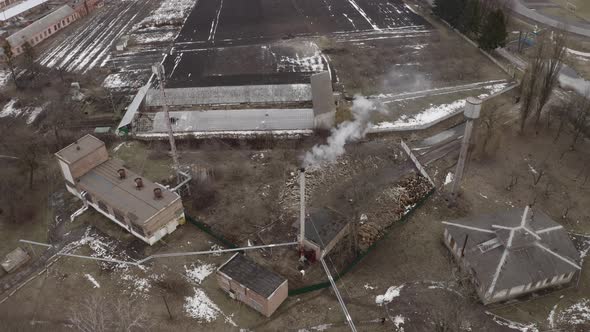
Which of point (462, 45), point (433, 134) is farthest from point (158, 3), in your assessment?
point (433, 134)

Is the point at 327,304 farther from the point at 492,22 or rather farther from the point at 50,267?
the point at 492,22

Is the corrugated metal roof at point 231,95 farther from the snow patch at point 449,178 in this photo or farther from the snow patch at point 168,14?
the snow patch at point 168,14

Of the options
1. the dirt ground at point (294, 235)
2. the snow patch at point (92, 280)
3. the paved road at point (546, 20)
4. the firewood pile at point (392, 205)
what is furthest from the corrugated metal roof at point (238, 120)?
the paved road at point (546, 20)

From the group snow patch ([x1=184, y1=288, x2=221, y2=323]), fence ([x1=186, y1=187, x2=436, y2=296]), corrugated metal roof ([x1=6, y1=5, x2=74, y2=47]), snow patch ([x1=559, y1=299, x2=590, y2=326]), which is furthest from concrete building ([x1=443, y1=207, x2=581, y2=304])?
corrugated metal roof ([x1=6, y1=5, x2=74, y2=47])

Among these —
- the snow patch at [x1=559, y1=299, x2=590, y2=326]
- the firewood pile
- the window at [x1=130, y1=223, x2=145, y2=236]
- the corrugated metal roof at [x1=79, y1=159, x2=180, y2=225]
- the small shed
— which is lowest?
the snow patch at [x1=559, y1=299, x2=590, y2=326]

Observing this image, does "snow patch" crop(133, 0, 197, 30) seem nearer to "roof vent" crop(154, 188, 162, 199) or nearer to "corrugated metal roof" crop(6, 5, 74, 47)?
"corrugated metal roof" crop(6, 5, 74, 47)

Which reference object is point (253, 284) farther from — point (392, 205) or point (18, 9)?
point (18, 9)

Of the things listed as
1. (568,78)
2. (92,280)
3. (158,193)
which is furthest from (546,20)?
(92,280)
